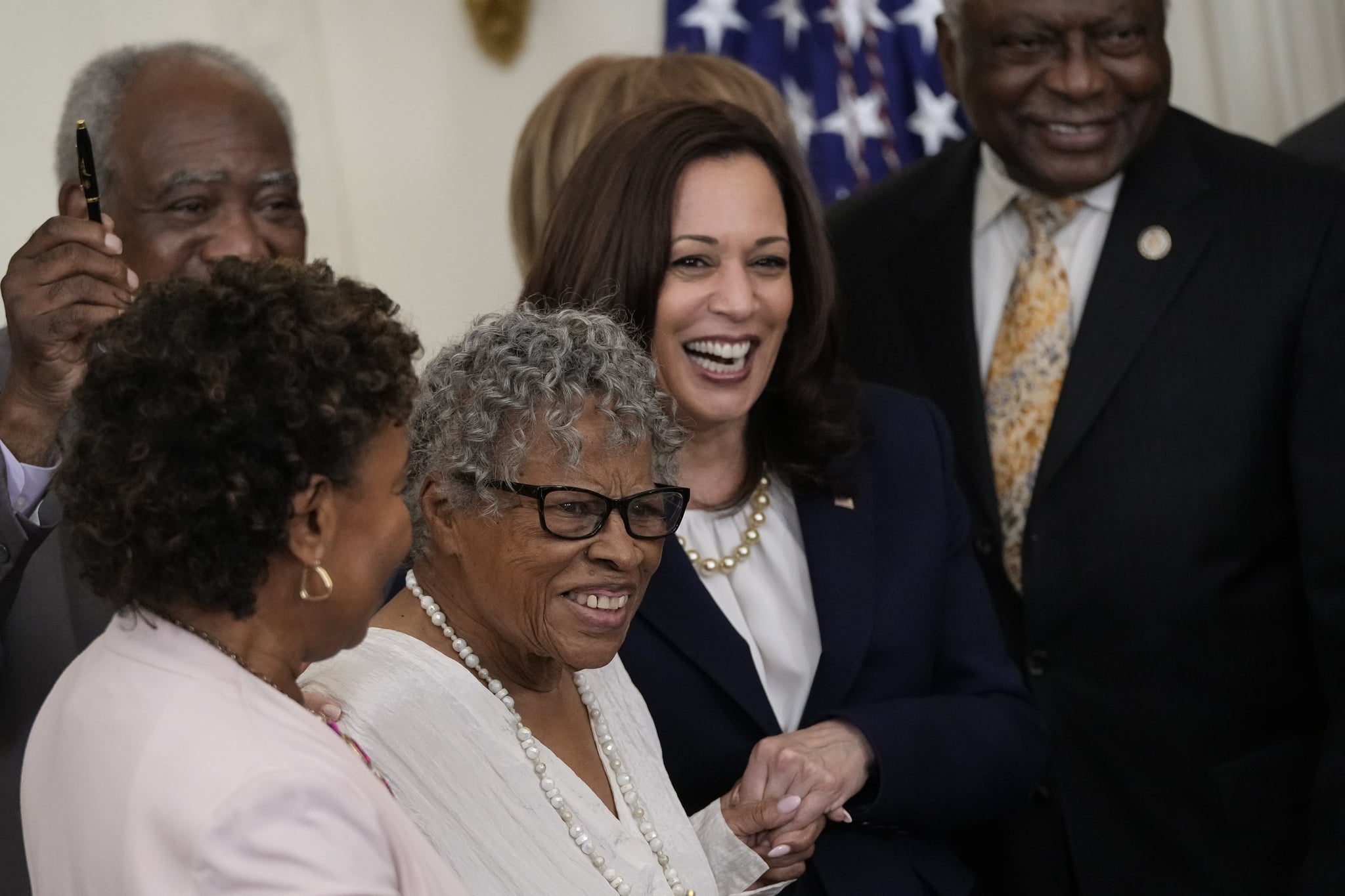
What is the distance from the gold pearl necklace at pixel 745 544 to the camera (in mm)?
2688

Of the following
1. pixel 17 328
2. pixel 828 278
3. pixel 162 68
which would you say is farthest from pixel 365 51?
pixel 17 328

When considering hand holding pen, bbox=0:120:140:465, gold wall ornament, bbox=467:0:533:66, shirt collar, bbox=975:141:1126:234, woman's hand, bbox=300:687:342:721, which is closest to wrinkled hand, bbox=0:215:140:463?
hand holding pen, bbox=0:120:140:465

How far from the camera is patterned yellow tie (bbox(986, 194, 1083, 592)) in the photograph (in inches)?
125

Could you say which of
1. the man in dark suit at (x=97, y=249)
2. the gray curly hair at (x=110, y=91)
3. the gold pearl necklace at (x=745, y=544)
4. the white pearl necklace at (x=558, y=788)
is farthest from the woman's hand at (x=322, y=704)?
the gray curly hair at (x=110, y=91)

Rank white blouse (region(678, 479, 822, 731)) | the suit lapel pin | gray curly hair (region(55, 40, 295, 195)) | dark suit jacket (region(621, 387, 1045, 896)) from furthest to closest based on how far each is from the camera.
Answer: the suit lapel pin → gray curly hair (region(55, 40, 295, 195)) → white blouse (region(678, 479, 822, 731)) → dark suit jacket (region(621, 387, 1045, 896))

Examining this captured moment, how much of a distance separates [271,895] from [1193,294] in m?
2.31

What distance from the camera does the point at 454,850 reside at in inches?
76.4

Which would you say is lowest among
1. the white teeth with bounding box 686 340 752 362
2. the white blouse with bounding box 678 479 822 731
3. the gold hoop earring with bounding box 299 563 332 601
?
the white blouse with bounding box 678 479 822 731

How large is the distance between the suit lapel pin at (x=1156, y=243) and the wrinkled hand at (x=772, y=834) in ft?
4.55

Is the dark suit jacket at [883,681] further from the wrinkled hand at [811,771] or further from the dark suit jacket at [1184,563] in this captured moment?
the dark suit jacket at [1184,563]

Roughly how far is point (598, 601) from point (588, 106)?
5.60ft

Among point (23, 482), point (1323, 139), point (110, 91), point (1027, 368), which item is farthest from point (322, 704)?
point (1323, 139)

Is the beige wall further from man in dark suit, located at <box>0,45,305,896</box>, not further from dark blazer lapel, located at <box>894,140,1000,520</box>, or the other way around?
dark blazer lapel, located at <box>894,140,1000,520</box>

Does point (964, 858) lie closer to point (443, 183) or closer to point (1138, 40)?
point (1138, 40)
